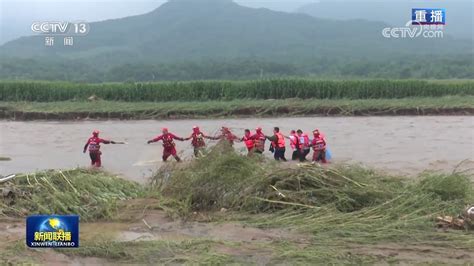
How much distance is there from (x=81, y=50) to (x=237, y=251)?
129150 millimetres

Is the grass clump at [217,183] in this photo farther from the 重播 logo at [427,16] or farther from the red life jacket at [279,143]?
the 重播 logo at [427,16]

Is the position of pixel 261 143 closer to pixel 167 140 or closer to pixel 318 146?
pixel 318 146

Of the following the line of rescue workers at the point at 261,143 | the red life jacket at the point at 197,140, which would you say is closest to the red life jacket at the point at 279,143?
the line of rescue workers at the point at 261,143

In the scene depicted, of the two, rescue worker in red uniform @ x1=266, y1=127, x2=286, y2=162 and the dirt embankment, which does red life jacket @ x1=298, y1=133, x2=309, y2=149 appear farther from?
the dirt embankment

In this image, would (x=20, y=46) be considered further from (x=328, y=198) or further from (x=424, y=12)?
(x=328, y=198)

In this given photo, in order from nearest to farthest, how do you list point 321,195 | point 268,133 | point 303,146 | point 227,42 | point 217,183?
point 321,195, point 217,183, point 303,146, point 268,133, point 227,42

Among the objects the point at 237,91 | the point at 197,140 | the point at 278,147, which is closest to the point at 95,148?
the point at 197,140

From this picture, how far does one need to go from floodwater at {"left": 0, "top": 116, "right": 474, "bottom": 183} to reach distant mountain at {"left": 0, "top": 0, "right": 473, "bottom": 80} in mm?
72746

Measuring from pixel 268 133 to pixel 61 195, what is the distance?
1513cm

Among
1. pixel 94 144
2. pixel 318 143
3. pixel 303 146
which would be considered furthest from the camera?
pixel 303 146

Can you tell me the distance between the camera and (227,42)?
141 m

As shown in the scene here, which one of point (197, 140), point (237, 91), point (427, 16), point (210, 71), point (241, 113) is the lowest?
point (197, 140)


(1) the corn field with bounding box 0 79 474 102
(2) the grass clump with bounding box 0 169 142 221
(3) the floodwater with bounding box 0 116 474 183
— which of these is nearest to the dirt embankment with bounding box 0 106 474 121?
(3) the floodwater with bounding box 0 116 474 183

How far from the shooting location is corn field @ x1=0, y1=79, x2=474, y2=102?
122ft
